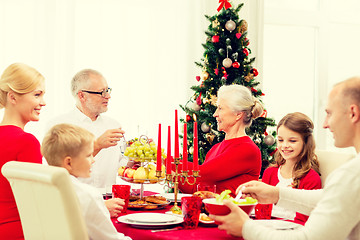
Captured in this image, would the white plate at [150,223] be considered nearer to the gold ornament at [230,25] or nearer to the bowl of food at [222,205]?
the bowl of food at [222,205]

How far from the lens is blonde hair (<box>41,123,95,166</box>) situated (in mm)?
1957

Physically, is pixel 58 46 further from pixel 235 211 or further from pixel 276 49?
pixel 235 211

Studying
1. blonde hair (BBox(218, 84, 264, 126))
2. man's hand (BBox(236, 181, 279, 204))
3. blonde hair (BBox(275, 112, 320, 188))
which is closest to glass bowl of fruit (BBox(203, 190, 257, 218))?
man's hand (BBox(236, 181, 279, 204))

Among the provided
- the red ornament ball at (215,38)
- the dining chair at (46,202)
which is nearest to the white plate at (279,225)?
the dining chair at (46,202)

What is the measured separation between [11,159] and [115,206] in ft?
1.70

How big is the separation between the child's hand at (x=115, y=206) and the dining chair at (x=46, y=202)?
16.3 inches

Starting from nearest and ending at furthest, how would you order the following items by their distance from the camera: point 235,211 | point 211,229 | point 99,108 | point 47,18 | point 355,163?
point 355,163 < point 235,211 < point 211,229 < point 99,108 < point 47,18

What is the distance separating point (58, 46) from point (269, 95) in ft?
8.68

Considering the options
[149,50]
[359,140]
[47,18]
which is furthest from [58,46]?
[359,140]

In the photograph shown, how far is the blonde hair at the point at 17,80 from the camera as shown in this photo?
7.41ft

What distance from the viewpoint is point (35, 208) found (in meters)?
1.80

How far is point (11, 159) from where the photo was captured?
2084 mm

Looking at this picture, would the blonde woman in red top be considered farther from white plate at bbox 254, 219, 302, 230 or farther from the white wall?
the white wall

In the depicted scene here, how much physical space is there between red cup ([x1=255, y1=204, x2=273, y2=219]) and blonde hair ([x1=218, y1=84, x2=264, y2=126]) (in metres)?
1.04
